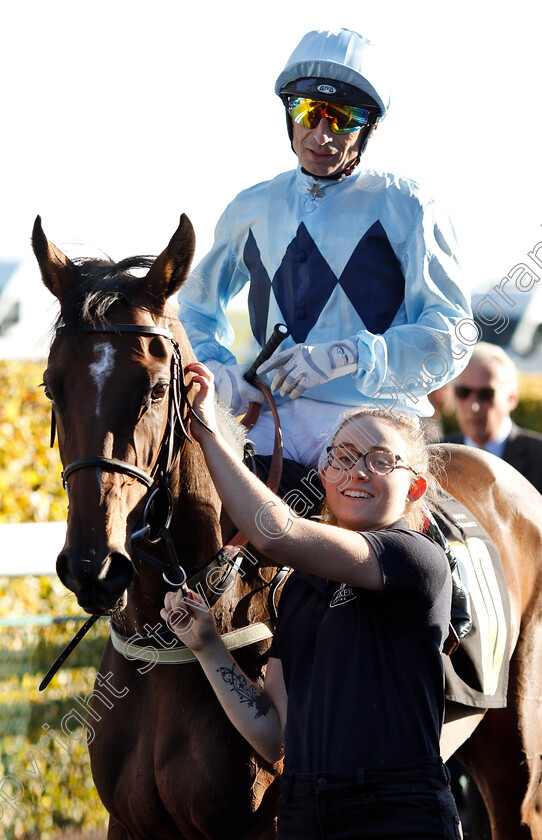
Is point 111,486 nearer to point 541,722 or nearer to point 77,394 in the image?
point 77,394

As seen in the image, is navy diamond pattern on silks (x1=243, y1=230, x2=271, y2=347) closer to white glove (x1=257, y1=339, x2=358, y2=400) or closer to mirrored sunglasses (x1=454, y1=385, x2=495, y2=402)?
white glove (x1=257, y1=339, x2=358, y2=400)

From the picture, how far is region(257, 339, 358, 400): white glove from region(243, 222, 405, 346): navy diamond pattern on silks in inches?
9.7

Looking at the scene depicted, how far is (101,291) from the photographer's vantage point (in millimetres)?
2125

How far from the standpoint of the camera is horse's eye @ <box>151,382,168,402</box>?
205 cm

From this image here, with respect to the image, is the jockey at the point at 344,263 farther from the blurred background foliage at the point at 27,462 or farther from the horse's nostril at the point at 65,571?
the blurred background foliage at the point at 27,462

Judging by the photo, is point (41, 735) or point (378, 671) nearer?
point (378, 671)

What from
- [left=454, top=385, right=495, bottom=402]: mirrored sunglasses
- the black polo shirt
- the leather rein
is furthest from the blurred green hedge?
[left=454, top=385, right=495, bottom=402]: mirrored sunglasses

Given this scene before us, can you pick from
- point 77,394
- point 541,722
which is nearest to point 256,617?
point 77,394

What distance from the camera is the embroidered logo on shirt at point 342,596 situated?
1924mm

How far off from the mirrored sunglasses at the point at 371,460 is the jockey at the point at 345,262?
635 millimetres

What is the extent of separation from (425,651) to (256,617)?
677 millimetres

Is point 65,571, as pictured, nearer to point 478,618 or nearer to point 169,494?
point 169,494

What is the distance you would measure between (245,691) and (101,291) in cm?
99

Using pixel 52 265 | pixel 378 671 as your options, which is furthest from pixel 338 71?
Answer: pixel 378 671
